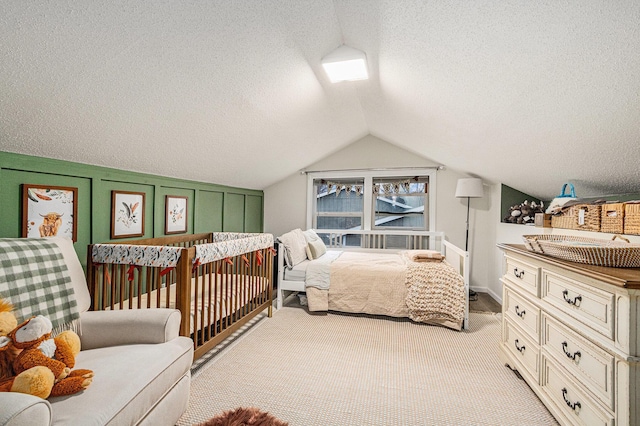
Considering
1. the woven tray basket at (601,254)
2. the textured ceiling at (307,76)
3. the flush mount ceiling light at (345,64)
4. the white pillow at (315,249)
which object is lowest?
the white pillow at (315,249)

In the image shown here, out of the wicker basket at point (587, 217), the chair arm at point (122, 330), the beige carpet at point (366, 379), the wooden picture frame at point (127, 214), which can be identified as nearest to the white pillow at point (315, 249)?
the beige carpet at point (366, 379)

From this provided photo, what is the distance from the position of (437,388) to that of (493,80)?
1.83m

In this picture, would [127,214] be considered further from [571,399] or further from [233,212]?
[571,399]

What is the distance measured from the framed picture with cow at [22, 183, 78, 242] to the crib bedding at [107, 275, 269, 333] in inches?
25.1

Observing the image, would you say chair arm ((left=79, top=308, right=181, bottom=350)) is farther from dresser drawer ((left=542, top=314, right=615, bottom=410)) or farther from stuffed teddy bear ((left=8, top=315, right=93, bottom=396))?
dresser drawer ((left=542, top=314, right=615, bottom=410))

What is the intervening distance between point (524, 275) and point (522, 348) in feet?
1.46

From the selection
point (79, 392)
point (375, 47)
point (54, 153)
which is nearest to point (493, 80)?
point (375, 47)

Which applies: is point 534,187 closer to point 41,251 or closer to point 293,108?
point 293,108

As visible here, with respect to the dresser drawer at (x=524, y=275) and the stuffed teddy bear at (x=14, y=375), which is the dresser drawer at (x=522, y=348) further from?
the stuffed teddy bear at (x=14, y=375)

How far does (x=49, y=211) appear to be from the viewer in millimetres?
1817

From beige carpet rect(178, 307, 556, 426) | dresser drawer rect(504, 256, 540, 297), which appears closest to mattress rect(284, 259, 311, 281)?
beige carpet rect(178, 307, 556, 426)

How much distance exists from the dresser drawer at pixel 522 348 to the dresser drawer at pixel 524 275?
0.95 feet

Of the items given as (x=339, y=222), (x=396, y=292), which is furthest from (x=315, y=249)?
(x=339, y=222)

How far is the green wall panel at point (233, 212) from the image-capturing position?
150 inches
